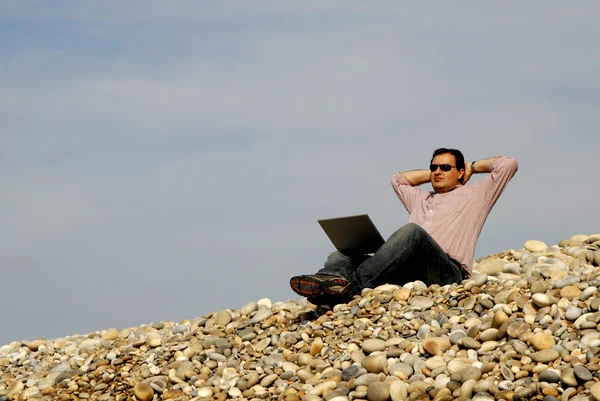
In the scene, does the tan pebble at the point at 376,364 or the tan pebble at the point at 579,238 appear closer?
the tan pebble at the point at 376,364

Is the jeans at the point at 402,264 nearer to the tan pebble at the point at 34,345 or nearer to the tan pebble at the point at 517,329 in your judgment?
the tan pebble at the point at 517,329

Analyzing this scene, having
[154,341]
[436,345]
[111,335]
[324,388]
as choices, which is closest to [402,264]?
[436,345]

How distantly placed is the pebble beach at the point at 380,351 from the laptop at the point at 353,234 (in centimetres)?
51

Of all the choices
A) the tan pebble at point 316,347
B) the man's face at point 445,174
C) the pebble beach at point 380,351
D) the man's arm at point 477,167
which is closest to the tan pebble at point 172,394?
the pebble beach at point 380,351

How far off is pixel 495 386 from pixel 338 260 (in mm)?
2653

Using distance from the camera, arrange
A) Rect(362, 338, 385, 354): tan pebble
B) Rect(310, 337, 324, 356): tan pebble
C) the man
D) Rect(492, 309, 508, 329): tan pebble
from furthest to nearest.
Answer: the man < Rect(310, 337, 324, 356): tan pebble < Rect(362, 338, 385, 354): tan pebble < Rect(492, 309, 508, 329): tan pebble

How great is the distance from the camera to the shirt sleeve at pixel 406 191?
30.3 feet

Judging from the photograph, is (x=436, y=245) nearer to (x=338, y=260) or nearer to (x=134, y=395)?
(x=338, y=260)

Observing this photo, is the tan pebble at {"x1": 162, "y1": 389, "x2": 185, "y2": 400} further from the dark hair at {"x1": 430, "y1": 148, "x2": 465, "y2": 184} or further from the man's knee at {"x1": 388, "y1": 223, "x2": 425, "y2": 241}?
the dark hair at {"x1": 430, "y1": 148, "x2": 465, "y2": 184}

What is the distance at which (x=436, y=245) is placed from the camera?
8234mm

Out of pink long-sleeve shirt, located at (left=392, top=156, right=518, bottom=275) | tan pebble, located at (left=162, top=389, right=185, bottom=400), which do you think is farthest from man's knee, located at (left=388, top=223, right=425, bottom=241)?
tan pebble, located at (left=162, top=389, right=185, bottom=400)

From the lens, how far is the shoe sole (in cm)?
777

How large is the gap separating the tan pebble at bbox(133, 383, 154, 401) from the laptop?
6.78ft

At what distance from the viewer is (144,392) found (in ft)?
24.8
